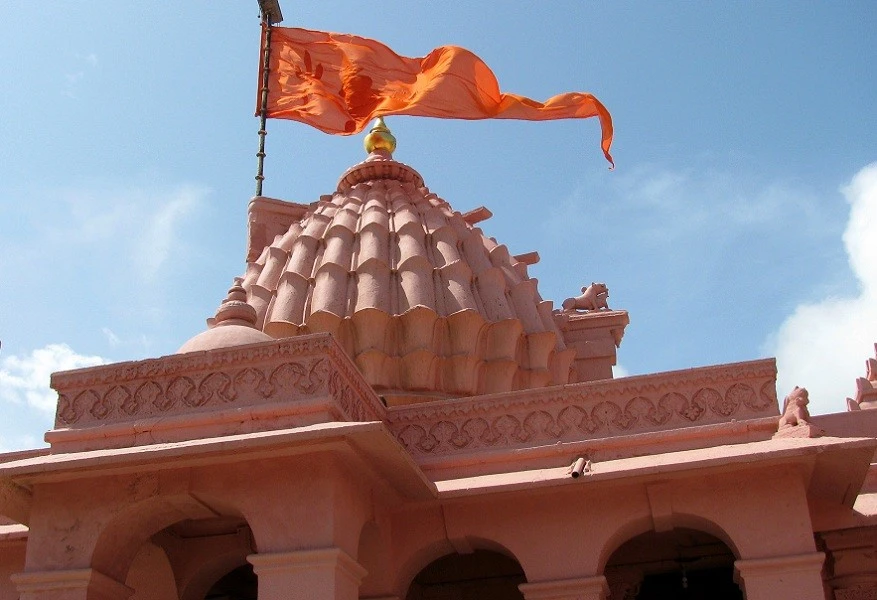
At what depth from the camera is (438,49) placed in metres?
17.2

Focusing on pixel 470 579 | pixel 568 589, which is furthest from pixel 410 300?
pixel 568 589

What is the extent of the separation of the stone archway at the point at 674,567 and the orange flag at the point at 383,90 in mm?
7114

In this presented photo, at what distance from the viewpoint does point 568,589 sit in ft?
30.1

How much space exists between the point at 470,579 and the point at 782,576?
3896mm

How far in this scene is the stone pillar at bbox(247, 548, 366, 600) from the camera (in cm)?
810

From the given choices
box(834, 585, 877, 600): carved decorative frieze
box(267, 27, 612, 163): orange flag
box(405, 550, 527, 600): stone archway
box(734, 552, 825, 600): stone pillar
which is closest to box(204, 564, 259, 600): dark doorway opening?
box(405, 550, 527, 600): stone archway

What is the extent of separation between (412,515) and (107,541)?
8.87 feet

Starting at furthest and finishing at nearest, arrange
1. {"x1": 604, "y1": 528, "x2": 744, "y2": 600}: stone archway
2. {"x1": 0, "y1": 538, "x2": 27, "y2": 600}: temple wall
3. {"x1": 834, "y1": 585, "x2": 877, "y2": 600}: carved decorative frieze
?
1. {"x1": 604, "y1": 528, "x2": 744, "y2": 600}: stone archway
2. {"x1": 0, "y1": 538, "x2": 27, "y2": 600}: temple wall
3. {"x1": 834, "y1": 585, "x2": 877, "y2": 600}: carved decorative frieze

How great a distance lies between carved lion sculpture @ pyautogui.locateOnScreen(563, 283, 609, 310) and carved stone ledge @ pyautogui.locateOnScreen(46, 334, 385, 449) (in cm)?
849

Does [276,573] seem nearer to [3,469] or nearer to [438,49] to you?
[3,469]

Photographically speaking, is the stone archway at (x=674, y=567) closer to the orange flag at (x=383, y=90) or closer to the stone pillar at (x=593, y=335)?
the stone pillar at (x=593, y=335)

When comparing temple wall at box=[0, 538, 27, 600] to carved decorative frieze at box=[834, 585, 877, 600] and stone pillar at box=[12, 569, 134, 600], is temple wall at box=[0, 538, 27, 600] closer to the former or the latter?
stone pillar at box=[12, 569, 134, 600]

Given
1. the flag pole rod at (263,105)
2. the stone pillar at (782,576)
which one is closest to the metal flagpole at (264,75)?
the flag pole rod at (263,105)

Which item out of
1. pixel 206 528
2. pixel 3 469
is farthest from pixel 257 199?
pixel 3 469
